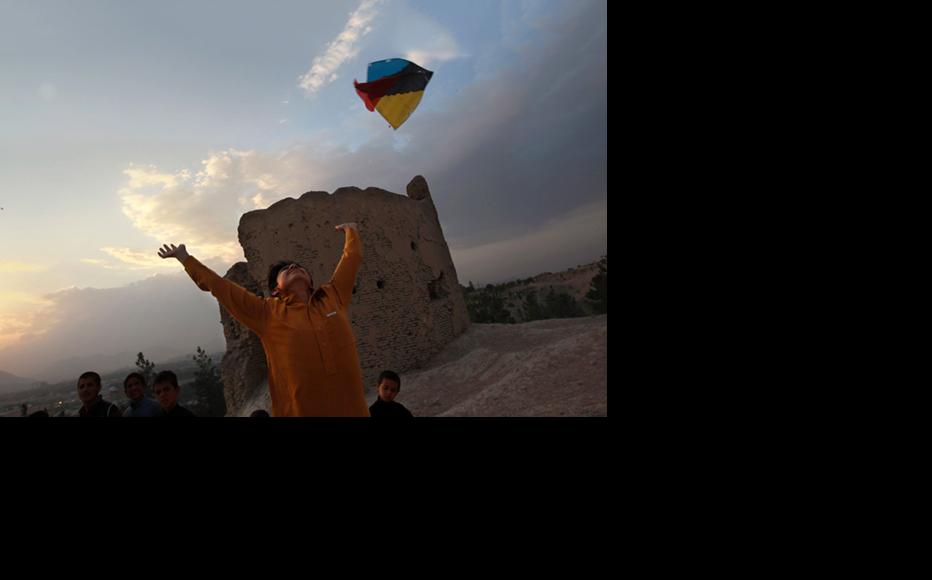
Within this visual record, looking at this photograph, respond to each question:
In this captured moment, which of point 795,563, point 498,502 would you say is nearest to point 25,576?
point 498,502

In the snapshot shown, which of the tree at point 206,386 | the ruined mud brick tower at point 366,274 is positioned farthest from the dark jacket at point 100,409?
the tree at point 206,386

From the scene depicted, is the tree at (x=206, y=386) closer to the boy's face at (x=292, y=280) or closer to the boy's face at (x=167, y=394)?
the boy's face at (x=167, y=394)

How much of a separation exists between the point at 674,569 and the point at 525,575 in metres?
0.20

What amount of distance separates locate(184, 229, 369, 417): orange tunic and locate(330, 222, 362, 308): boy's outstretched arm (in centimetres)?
16

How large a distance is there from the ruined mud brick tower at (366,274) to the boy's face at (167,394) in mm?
7269

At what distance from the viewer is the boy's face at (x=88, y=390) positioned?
365 cm

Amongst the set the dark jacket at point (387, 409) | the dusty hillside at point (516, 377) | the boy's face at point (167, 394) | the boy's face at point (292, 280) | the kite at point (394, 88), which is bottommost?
the dusty hillside at point (516, 377)

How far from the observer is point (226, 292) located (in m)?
2.29

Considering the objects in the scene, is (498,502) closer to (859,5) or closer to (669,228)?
(669,228)

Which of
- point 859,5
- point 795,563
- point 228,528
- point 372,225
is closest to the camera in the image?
point 795,563

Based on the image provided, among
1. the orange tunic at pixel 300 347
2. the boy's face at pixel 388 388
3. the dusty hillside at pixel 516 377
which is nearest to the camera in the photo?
the orange tunic at pixel 300 347

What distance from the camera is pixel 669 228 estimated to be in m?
0.70

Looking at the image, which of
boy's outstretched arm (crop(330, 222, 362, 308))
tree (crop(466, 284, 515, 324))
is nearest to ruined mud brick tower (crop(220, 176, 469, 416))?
boy's outstretched arm (crop(330, 222, 362, 308))

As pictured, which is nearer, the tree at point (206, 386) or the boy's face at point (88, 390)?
the boy's face at point (88, 390)
